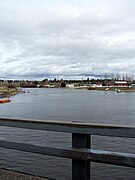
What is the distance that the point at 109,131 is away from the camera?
159 inches

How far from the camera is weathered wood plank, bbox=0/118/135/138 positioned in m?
3.93

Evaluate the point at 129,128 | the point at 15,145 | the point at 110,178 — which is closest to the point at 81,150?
the point at 129,128

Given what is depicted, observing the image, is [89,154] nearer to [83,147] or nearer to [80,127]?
[83,147]

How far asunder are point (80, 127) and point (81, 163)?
56cm

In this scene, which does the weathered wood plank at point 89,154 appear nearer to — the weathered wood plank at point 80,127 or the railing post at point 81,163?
the railing post at point 81,163

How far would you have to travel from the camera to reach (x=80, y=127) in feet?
13.9

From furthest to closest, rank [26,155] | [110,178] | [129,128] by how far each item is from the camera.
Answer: [26,155] < [110,178] < [129,128]

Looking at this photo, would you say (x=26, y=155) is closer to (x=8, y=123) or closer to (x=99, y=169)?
(x=99, y=169)

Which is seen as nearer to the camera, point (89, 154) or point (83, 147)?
point (89, 154)

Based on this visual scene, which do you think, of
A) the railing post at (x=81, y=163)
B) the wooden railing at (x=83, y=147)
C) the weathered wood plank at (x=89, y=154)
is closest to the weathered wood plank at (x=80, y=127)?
the wooden railing at (x=83, y=147)

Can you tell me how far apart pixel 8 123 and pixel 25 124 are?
0.40 metres

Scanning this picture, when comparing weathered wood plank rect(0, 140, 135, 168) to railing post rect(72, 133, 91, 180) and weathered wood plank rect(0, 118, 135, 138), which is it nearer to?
railing post rect(72, 133, 91, 180)

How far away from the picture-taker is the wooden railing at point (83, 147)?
12.9 ft

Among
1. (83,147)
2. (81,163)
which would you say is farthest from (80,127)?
(81,163)
